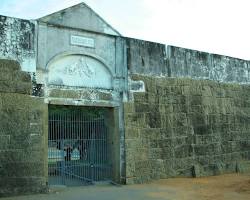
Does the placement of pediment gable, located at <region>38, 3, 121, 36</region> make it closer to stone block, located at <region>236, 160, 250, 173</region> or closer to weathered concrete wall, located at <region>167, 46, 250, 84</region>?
weathered concrete wall, located at <region>167, 46, 250, 84</region>

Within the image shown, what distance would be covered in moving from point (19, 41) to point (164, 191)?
16.4 feet

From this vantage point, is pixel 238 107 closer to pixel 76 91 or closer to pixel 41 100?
pixel 76 91

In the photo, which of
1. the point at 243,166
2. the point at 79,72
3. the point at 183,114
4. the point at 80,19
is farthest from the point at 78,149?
the point at 243,166

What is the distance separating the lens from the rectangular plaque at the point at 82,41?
9789 millimetres

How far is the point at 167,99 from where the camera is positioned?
11391mm

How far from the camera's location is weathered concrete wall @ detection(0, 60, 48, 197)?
27.5ft

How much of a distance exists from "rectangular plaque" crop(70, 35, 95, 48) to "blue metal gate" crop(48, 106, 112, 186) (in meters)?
1.91

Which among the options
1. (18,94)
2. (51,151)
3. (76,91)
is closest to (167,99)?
(76,91)

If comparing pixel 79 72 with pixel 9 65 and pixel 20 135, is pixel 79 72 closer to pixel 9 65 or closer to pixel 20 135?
pixel 9 65

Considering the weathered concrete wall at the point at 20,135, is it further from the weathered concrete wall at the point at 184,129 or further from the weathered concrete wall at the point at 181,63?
A: the weathered concrete wall at the point at 181,63

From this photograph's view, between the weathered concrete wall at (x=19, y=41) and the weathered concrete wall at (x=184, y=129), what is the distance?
9.70 ft

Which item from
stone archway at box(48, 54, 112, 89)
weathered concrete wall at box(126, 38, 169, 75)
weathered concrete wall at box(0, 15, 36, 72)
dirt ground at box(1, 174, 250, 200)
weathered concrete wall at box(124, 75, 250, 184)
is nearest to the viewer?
dirt ground at box(1, 174, 250, 200)

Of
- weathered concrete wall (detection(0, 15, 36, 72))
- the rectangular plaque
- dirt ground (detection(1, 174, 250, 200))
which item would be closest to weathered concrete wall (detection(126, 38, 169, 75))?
the rectangular plaque

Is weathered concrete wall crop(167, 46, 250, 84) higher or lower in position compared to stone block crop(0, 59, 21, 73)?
higher
